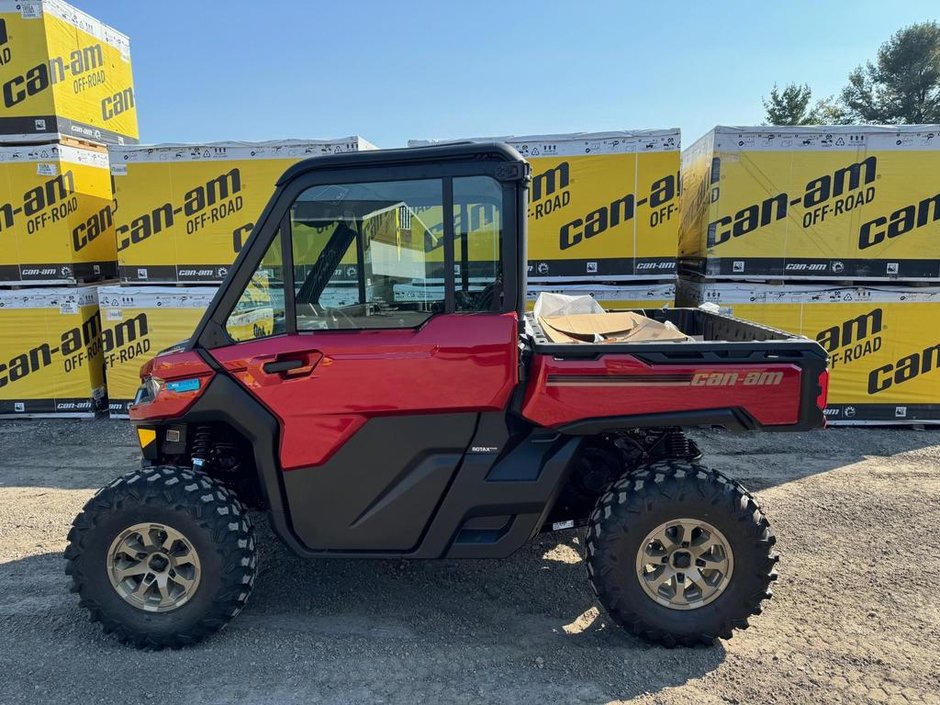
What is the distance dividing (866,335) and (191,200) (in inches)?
304

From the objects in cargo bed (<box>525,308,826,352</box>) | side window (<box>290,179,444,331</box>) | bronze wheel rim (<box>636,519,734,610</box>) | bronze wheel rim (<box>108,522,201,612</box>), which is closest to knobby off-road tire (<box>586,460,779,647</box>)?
bronze wheel rim (<box>636,519,734,610</box>)

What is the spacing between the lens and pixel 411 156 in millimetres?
2744

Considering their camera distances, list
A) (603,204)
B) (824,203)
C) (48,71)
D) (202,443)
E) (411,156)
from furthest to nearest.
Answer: (48,71) < (603,204) < (824,203) < (202,443) < (411,156)

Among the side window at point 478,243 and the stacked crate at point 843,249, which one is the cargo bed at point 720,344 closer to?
the side window at point 478,243

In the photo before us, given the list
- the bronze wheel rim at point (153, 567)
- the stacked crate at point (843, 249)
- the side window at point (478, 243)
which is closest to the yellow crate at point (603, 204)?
the stacked crate at point (843, 249)

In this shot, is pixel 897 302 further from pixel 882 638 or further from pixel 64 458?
pixel 64 458

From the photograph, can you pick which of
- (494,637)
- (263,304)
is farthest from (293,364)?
(494,637)

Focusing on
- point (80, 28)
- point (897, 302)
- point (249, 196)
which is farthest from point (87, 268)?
point (897, 302)

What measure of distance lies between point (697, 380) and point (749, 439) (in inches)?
159

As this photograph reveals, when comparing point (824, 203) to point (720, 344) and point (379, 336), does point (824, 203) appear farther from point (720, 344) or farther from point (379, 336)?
point (379, 336)

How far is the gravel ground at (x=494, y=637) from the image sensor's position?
2.63 meters

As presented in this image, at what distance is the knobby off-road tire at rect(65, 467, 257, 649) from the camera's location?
9.39ft

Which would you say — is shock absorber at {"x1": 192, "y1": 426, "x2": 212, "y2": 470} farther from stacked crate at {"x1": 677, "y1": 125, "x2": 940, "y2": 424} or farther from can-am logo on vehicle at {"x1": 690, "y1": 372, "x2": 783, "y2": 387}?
stacked crate at {"x1": 677, "y1": 125, "x2": 940, "y2": 424}

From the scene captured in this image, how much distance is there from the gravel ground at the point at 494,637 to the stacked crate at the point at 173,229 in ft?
10.6
